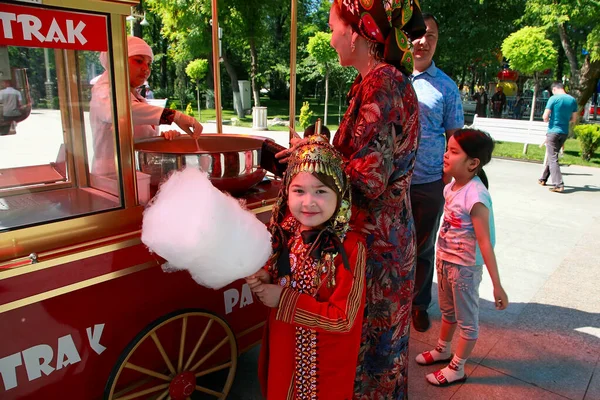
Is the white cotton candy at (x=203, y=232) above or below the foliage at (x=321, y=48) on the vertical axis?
below

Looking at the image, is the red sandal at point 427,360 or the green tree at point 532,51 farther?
the green tree at point 532,51

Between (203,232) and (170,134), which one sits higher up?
(170,134)

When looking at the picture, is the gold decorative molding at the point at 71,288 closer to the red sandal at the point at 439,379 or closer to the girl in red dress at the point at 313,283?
the girl in red dress at the point at 313,283

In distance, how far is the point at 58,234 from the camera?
1404 millimetres

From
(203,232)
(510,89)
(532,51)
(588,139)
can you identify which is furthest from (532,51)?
(510,89)

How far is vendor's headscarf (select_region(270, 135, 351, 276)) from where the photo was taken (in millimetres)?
1312

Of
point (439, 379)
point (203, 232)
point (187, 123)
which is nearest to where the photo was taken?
point (203, 232)

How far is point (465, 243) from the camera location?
220 centimetres

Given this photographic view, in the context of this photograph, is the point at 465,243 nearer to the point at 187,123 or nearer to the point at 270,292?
the point at 270,292

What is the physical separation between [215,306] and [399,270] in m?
0.84

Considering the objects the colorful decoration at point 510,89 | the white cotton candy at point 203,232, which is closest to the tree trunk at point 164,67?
the colorful decoration at point 510,89

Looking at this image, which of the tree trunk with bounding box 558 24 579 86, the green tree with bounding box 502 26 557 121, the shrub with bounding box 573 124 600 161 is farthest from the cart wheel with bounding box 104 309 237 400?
the tree trunk with bounding box 558 24 579 86

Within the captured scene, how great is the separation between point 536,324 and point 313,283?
227 cm

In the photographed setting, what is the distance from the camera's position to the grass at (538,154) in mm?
Answer: 9039
